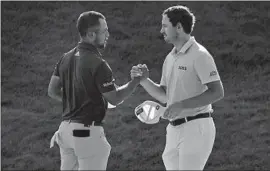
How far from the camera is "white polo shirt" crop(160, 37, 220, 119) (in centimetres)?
475

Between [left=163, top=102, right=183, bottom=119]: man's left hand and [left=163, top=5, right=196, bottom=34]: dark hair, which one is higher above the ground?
[left=163, top=5, right=196, bottom=34]: dark hair

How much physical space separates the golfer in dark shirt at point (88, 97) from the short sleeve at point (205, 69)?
50cm

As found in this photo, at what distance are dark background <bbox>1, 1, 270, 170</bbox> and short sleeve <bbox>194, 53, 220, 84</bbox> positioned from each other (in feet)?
17.3

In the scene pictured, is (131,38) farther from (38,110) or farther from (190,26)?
(190,26)

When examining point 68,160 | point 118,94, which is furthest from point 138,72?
point 68,160

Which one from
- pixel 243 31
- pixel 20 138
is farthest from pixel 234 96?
pixel 20 138

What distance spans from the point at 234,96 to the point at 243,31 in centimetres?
270

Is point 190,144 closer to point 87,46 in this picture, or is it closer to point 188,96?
point 188,96

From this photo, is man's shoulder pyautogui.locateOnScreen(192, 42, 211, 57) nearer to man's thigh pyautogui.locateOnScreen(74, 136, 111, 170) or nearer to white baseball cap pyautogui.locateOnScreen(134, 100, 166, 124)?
white baseball cap pyautogui.locateOnScreen(134, 100, 166, 124)

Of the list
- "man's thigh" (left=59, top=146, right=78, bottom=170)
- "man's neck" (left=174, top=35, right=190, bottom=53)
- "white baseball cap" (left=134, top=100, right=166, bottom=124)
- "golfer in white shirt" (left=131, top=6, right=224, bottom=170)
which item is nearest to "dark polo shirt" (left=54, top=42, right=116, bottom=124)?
"man's thigh" (left=59, top=146, right=78, bottom=170)

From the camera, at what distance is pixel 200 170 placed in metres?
4.80

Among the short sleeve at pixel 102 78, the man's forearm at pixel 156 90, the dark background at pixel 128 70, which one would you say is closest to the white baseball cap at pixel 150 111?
the man's forearm at pixel 156 90

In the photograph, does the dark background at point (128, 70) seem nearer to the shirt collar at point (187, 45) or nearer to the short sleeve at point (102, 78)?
the shirt collar at point (187, 45)

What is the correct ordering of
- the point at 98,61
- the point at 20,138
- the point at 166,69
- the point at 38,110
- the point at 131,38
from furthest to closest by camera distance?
the point at 131,38 < the point at 38,110 < the point at 20,138 < the point at 166,69 < the point at 98,61
